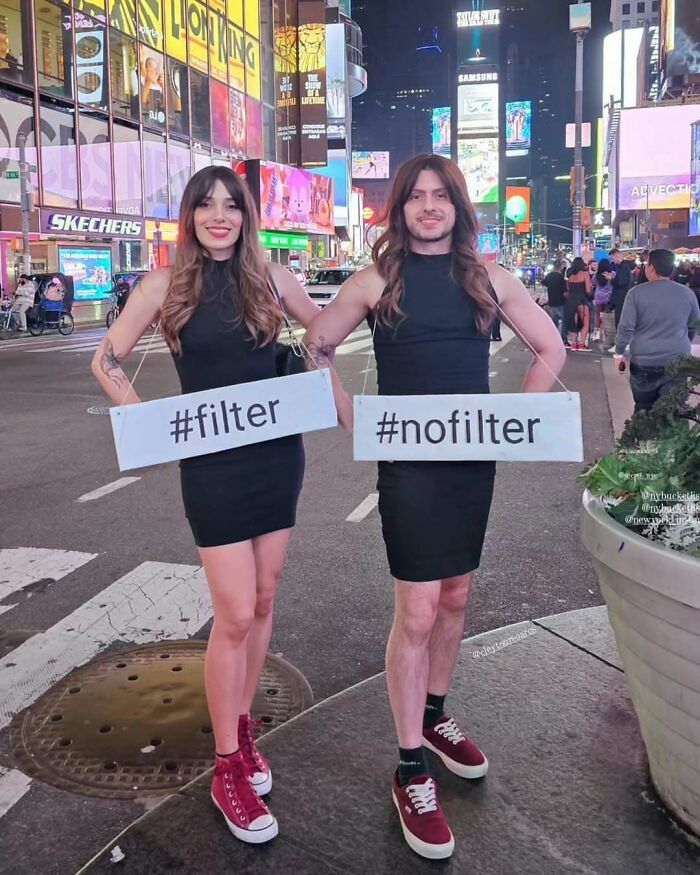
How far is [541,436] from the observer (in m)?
2.87

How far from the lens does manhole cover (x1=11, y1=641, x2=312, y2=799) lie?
130 inches

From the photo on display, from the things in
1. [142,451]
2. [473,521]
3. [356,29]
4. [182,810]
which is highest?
[356,29]

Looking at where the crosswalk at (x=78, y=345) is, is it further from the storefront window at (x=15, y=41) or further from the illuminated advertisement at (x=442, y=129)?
the illuminated advertisement at (x=442, y=129)

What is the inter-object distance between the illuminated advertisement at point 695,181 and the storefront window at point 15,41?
40.5m

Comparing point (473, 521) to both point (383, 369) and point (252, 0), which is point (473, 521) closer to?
point (383, 369)

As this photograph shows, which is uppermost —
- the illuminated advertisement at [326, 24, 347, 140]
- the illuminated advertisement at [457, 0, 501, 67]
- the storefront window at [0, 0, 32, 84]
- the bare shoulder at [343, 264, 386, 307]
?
the illuminated advertisement at [457, 0, 501, 67]

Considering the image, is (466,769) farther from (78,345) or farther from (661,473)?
(78,345)

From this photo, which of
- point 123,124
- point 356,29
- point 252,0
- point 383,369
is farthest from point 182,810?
point 356,29

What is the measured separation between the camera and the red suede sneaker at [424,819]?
265cm

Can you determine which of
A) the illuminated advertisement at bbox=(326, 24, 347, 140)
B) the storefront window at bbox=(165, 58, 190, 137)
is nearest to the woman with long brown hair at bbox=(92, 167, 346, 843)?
the storefront window at bbox=(165, 58, 190, 137)

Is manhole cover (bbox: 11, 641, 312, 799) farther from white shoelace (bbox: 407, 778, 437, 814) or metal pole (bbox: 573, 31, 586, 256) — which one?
metal pole (bbox: 573, 31, 586, 256)

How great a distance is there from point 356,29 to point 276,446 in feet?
364

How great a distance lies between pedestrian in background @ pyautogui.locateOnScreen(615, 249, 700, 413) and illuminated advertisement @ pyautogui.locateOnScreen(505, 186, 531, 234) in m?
125

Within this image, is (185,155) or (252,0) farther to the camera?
(252,0)
